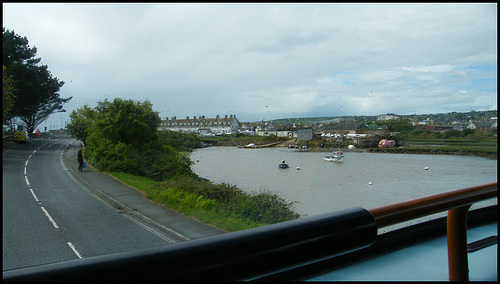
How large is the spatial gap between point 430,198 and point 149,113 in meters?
18.7

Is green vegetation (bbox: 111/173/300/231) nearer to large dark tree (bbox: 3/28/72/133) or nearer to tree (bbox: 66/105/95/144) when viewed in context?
large dark tree (bbox: 3/28/72/133)

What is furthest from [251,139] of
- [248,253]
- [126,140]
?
[248,253]

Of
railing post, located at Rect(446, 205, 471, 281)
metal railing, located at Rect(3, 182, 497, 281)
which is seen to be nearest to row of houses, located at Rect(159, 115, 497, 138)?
railing post, located at Rect(446, 205, 471, 281)

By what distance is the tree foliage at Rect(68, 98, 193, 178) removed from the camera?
16922mm

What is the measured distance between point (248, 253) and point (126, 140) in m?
19.3

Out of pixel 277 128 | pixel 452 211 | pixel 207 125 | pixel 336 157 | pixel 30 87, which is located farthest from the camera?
pixel 207 125

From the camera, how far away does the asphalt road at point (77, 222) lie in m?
5.80

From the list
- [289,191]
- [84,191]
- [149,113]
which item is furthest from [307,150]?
[149,113]

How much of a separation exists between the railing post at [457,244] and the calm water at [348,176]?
4.29 m

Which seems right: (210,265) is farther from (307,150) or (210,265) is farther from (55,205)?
(307,150)

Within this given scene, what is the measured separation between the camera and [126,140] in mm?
18922

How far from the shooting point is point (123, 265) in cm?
66

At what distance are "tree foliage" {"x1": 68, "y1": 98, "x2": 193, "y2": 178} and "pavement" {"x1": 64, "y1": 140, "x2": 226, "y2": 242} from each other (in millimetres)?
1438

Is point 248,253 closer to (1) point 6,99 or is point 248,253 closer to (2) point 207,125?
(1) point 6,99
